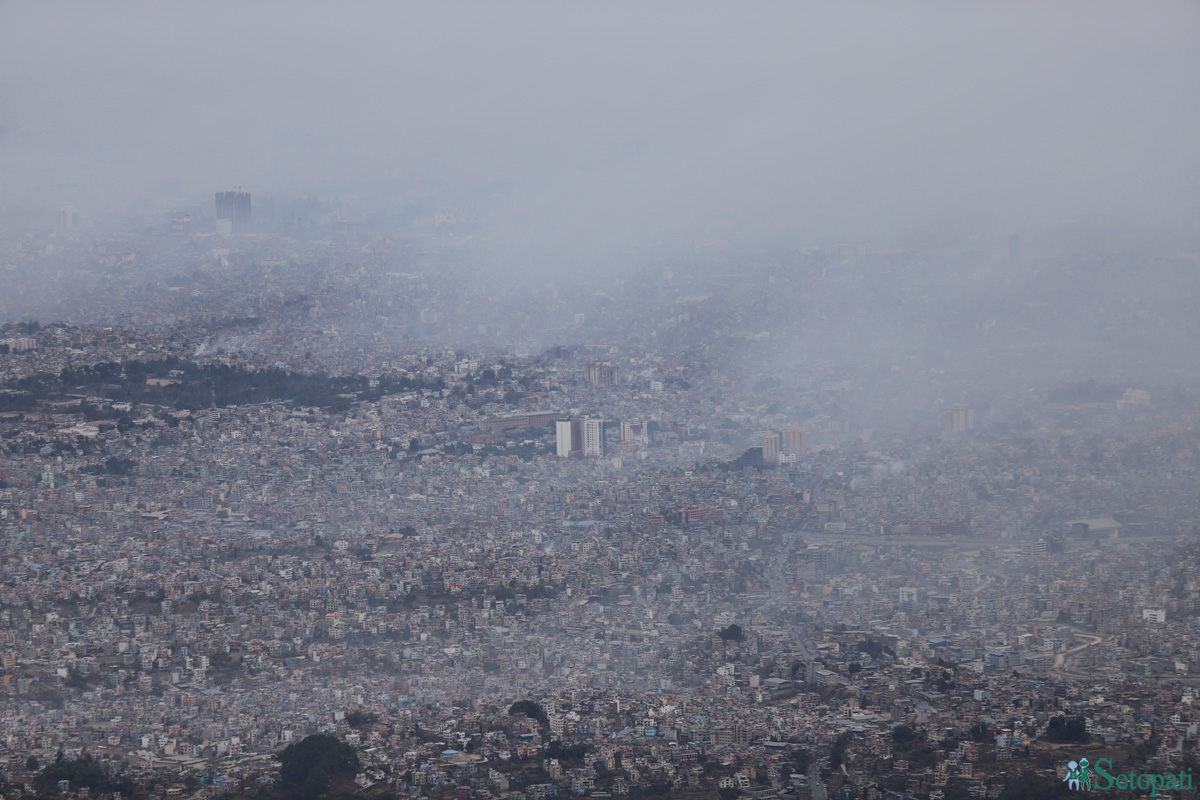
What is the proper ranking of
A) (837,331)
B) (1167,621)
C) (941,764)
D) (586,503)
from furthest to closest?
(837,331), (586,503), (1167,621), (941,764)

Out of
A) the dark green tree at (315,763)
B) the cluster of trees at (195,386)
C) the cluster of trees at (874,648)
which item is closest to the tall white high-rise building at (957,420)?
the cluster of trees at (195,386)

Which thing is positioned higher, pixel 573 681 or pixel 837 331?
pixel 837 331

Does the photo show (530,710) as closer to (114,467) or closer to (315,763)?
(315,763)

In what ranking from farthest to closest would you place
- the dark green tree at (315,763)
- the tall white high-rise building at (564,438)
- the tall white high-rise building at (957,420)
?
the tall white high-rise building at (957,420) < the tall white high-rise building at (564,438) < the dark green tree at (315,763)

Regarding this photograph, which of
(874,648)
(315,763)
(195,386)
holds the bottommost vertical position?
(315,763)

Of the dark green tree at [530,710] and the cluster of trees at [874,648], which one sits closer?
the dark green tree at [530,710]

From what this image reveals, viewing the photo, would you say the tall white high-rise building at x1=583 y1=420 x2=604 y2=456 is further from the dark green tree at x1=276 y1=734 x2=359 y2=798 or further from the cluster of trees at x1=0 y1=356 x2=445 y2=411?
the dark green tree at x1=276 y1=734 x2=359 y2=798

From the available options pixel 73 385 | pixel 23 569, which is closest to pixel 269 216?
pixel 73 385

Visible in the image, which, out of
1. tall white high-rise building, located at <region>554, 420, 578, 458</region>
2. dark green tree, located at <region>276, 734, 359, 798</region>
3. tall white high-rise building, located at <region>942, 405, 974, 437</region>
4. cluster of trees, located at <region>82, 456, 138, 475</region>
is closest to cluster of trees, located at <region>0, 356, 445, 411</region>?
cluster of trees, located at <region>82, 456, 138, 475</region>

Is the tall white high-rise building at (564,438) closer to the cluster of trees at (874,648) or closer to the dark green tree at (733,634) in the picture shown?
the dark green tree at (733,634)

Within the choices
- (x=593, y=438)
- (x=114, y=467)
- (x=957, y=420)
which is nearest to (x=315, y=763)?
(x=114, y=467)

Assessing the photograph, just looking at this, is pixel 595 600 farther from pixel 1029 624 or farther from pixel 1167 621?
pixel 1167 621
